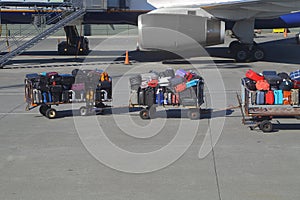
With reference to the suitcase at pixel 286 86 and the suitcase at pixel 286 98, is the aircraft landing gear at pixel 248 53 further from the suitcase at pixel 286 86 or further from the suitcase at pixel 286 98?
the suitcase at pixel 286 98

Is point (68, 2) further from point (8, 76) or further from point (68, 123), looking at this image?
point (68, 123)

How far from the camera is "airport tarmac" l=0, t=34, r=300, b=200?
7.97 metres

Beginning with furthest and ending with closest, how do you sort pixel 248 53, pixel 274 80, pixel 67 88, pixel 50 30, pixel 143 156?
pixel 248 53 < pixel 50 30 < pixel 67 88 < pixel 274 80 < pixel 143 156

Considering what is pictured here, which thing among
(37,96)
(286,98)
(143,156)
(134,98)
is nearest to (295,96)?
(286,98)

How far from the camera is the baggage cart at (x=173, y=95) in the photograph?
12.7 metres

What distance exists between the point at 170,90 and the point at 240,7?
35.5ft

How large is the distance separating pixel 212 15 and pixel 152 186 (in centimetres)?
1613

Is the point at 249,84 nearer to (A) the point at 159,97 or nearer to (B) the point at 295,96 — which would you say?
(B) the point at 295,96

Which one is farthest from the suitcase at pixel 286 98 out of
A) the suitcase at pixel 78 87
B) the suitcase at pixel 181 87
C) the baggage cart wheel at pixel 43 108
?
the baggage cart wheel at pixel 43 108

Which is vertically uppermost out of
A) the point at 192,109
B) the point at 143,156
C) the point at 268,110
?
the point at 268,110

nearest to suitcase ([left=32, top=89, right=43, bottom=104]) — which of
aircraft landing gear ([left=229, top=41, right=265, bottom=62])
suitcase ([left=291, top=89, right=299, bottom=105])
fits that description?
suitcase ([left=291, top=89, right=299, bottom=105])

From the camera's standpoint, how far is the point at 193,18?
72.6ft

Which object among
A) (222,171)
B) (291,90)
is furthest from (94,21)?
(222,171)

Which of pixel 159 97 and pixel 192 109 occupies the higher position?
pixel 159 97
